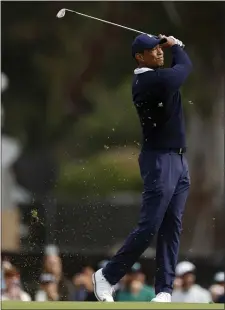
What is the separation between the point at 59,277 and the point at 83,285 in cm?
32

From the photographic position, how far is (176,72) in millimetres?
9258

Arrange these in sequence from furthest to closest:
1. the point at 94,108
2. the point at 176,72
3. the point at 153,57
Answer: the point at 94,108, the point at 153,57, the point at 176,72

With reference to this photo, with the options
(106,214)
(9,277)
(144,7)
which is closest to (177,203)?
(9,277)

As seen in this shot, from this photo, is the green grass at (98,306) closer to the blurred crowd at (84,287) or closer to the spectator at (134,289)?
the blurred crowd at (84,287)

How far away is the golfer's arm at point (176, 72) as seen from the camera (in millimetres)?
9211

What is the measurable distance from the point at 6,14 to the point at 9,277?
29.5 ft

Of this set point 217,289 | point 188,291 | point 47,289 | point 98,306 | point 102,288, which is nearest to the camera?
point 98,306

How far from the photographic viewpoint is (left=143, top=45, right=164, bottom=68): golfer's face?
30.7ft

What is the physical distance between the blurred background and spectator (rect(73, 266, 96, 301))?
11.8ft

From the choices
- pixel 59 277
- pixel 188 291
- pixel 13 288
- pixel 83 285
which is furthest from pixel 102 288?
pixel 188 291

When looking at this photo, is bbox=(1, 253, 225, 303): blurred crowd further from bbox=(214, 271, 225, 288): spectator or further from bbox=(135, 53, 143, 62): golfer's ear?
bbox=(135, 53, 143, 62): golfer's ear

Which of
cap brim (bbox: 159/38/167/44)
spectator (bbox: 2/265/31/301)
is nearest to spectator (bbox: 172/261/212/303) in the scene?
spectator (bbox: 2/265/31/301)

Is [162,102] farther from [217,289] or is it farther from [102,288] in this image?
[217,289]

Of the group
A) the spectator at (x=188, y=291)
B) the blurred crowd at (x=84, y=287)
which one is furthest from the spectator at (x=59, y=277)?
the spectator at (x=188, y=291)
